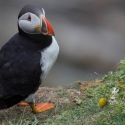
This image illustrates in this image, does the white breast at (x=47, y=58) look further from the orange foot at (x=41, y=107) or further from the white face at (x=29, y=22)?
the orange foot at (x=41, y=107)

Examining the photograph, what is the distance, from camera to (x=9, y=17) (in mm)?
10383

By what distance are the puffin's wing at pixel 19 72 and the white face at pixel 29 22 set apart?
0.63 ft

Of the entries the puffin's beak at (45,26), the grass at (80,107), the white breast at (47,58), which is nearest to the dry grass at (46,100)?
the grass at (80,107)

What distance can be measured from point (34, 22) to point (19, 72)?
55cm

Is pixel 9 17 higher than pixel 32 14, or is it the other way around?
pixel 32 14

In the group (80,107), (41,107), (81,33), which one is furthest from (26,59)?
(81,33)

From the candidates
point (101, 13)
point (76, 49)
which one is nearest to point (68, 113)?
point (76, 49)

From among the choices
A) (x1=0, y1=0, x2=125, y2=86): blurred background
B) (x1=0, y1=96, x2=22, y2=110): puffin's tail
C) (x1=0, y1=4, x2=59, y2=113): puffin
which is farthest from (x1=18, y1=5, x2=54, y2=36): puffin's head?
(x1=0, y1=0, x2=125, y2=86): blurred background

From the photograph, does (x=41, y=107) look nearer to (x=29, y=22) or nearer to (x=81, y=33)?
(x=29, y=22)

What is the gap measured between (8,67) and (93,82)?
1347 mm

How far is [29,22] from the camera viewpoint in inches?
164

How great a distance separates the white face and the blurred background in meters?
3.42

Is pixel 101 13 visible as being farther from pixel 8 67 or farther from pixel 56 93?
pixel 8 67

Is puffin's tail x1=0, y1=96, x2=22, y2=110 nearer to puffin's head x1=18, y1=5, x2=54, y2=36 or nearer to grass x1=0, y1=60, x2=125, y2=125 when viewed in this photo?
grass x1=0, y1=60, x2=125, y2=125
